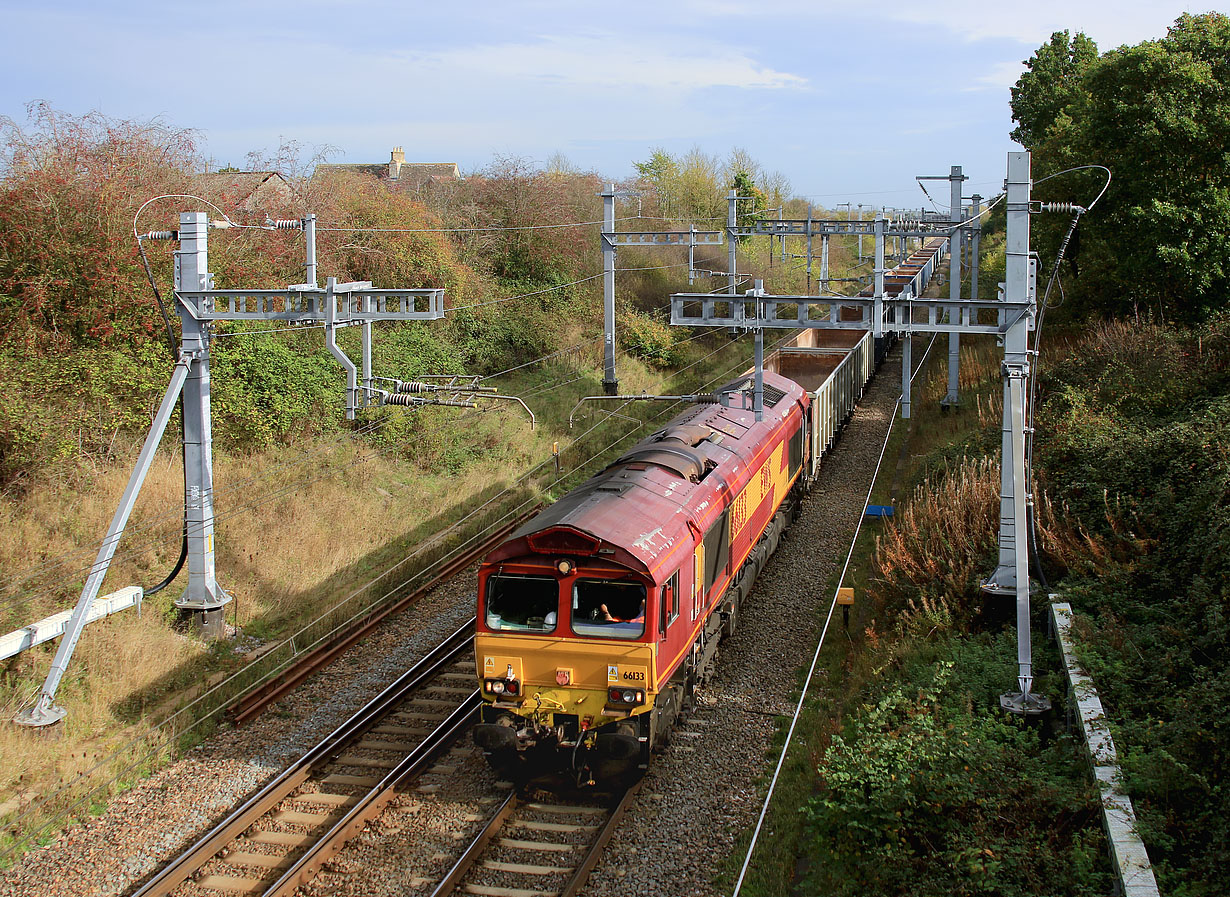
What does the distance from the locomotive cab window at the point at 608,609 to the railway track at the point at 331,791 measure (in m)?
2.83

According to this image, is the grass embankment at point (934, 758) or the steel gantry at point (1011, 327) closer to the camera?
the grass embankment at point (934, 758)

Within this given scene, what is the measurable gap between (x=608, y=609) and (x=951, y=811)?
3598mm

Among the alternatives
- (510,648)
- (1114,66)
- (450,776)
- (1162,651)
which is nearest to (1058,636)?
(1162,651)

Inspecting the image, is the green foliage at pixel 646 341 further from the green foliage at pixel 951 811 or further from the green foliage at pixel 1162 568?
the green foliage at pixel 951 811

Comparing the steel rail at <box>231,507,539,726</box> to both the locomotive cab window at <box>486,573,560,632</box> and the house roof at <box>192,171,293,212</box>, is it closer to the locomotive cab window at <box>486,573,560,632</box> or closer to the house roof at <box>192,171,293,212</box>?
the locomotive cab window at <box>486,573,560,632</box>

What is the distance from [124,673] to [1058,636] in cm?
1151

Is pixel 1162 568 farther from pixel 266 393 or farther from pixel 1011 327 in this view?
pixel 266 393

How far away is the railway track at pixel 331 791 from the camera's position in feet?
29.2

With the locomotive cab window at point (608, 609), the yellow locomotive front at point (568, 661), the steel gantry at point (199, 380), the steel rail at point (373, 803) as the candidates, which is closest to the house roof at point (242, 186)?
the steel gantry at point (199, 380)

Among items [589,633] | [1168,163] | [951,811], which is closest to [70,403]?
[589,633]

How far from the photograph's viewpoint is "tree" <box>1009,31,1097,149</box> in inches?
1666

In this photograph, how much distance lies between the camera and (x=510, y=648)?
9.83 m

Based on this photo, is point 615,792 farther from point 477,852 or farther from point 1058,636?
point 1058,636

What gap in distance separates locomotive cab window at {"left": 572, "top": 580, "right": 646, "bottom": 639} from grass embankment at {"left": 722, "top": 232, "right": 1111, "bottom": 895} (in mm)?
2220
